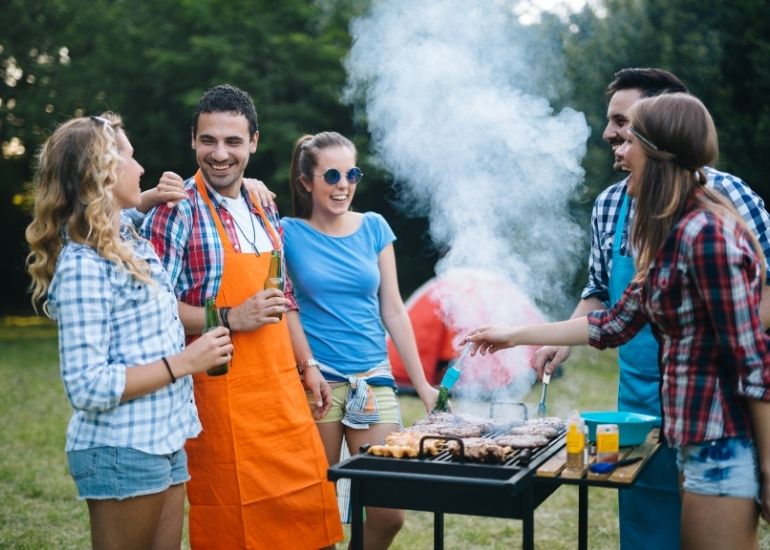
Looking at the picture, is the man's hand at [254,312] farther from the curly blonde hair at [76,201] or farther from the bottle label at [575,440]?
the bottle label at [575,440]

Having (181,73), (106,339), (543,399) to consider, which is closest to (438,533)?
(543,399)

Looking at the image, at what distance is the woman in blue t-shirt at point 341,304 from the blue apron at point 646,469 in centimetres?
87

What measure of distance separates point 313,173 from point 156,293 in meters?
1.31

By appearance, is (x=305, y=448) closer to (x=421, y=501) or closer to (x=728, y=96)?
(x=421, y=501)

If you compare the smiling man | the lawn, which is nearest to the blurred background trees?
the lawn

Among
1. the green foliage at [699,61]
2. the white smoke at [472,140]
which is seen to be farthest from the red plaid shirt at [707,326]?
the green foliage at [699,61]

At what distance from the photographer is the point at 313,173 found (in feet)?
12.7

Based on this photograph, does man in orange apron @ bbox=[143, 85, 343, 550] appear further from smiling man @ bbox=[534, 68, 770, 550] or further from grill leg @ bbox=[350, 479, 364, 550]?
smiling man @ bbox=[534, 68, 770, 550]

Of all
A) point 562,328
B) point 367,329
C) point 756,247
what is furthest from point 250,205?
point 756,247

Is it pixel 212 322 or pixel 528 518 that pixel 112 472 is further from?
pixel 528 518

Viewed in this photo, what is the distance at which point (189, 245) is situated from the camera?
326 centimetres

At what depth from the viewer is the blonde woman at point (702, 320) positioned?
93.1 inches

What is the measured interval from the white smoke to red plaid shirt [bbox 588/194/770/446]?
9.43 feet

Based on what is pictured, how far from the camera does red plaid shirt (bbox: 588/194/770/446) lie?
236cm
